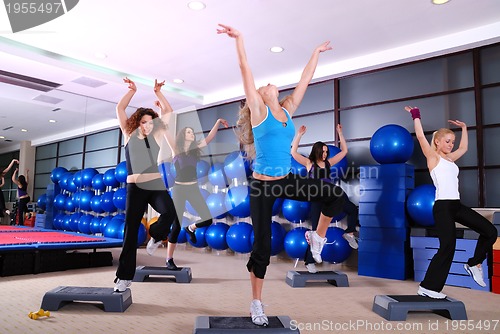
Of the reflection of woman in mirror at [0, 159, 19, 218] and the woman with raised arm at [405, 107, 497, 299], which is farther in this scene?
the reflection of woman in mirror at [0, 159, 19, 218]

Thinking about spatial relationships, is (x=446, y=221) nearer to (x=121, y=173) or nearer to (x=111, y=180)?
(x=121, y=173)

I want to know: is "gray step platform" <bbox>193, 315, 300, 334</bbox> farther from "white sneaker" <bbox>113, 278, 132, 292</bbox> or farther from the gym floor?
"white sneaker" <bbox>113, 278, 132, 292</bbox>

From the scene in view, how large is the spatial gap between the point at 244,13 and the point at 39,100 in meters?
5.39

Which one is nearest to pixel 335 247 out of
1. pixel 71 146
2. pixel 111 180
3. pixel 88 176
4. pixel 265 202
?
pixel 265 202

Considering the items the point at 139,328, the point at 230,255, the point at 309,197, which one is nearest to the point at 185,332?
the point at 139,328

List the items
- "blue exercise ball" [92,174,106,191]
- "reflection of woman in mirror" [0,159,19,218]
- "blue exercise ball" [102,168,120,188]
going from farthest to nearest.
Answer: "blue exercise ball" [92,174,106,191] → "blue exercise ball" [102,168,120,188] → "reflection of woman in mirror" [0,159,19,218]

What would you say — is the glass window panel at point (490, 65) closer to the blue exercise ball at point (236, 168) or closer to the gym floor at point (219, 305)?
the gym floor at point (219, 305)

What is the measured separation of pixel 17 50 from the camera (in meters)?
5.51

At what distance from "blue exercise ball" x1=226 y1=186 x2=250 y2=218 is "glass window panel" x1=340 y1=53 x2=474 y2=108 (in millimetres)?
1970

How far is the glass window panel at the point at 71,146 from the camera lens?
1029 centimetres

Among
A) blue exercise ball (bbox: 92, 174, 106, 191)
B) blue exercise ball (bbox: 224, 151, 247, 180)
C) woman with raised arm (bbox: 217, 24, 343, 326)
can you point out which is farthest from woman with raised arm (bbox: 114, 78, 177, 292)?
blue exercise ball (bbox: 92, 174, 106, 191)

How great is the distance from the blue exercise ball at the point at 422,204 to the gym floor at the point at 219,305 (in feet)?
2.40

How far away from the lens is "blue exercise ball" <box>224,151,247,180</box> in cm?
610

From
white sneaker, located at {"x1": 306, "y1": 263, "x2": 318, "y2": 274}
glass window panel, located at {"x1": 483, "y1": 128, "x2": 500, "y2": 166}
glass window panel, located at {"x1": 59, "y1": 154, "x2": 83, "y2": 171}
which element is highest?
glass window panel, located at {"x1": 59, "y1": 154, "x2": 83, "y2": 171}
